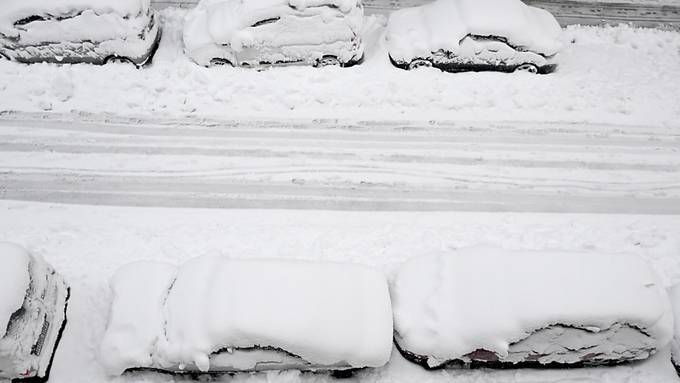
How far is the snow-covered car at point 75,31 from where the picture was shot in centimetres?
933

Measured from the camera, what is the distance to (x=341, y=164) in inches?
338

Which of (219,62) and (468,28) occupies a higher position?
(468,28)

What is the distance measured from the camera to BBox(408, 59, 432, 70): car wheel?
985 cm

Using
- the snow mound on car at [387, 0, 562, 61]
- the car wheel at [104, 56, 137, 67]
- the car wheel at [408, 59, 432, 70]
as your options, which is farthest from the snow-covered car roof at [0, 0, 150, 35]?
the car wheel at [408, 59, 432, 70]

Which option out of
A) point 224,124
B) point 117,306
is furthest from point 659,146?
point 117,306

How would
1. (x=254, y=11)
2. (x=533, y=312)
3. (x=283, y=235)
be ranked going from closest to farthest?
(x=533, y=312) → (x=283, y=235) → (x=254, y=11)

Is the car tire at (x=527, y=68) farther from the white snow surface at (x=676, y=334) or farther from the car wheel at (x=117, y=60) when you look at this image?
the car wheel at (x=117, y=60)

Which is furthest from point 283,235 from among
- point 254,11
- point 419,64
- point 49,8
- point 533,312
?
point 49,8

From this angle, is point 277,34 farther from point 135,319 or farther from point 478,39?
→ point 135,319

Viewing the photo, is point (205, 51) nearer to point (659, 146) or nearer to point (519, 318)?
point (519, 318)

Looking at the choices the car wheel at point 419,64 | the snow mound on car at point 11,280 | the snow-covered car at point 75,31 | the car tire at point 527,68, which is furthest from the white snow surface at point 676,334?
the snow-covered car at point 75,31

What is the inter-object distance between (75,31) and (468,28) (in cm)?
661

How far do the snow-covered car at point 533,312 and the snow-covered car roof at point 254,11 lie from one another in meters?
5.13

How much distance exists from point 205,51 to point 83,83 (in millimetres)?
2110
